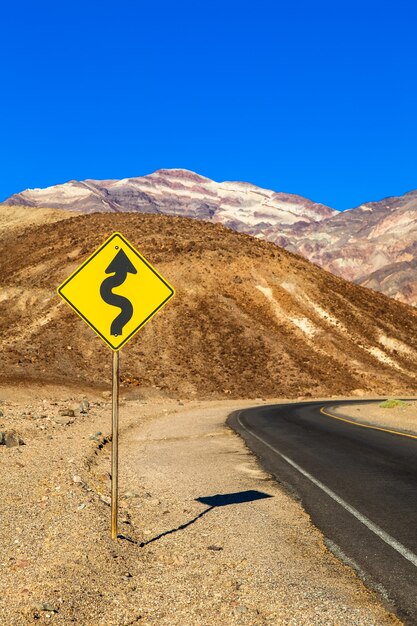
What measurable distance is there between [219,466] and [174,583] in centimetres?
755

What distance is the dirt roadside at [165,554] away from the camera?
507 cm

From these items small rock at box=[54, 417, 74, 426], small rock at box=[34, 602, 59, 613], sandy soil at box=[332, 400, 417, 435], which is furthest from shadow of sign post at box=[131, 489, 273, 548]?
sandy soil at box=[332, 400, 417, 435]

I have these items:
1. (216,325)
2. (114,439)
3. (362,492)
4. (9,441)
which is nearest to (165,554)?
(114,439)

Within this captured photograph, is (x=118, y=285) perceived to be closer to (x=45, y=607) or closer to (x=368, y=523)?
(x=45, y=607)

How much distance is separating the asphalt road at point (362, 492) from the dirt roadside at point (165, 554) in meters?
0.27

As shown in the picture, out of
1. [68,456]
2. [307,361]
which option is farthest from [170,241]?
[68,456]

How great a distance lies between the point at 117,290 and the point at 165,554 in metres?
2.95

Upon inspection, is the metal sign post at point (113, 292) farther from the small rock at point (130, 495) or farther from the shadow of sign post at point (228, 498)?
the small rock at point (130, 495)

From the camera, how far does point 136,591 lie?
18.1 ft

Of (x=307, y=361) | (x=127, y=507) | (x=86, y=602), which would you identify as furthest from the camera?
(x=307, y=361)

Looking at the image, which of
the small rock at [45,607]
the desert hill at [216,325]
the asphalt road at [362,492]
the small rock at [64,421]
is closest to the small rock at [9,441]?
the asphalt road at [362,492]

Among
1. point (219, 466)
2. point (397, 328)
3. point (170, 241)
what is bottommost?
point (219, 466)

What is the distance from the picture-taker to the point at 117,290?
7.30 metres

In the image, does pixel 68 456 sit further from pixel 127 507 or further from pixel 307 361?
pixel 307 361
